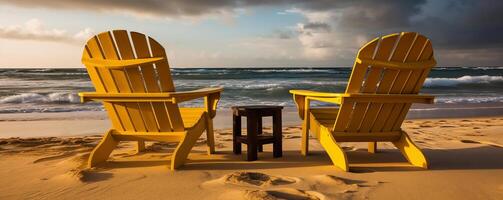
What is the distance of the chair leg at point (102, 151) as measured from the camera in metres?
3.49

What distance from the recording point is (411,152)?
141 inches

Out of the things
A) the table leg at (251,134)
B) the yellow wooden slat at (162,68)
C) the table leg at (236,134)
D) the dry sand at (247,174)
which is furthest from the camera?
the table leg at (236,134)

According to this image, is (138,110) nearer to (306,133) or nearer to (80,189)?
(80,189)

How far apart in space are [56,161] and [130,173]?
960 mm

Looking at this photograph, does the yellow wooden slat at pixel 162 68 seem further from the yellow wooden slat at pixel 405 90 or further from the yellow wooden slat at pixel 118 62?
the yellow wooden slat at pixel 405 90

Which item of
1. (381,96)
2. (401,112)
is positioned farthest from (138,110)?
(401,112)

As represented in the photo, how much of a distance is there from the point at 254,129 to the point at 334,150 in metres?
0.75

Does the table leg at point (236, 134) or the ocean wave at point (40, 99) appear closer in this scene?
the table leg at point (236, 134)

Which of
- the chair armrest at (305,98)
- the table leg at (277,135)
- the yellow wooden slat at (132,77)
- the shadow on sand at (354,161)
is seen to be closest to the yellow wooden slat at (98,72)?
the yellow wooden slat at (132,77)

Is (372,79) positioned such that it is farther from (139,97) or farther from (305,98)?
(139,97)

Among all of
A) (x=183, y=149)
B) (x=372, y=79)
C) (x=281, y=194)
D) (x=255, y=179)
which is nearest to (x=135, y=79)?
(x=183, y=149)

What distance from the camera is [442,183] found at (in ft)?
9.70

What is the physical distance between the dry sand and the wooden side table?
0.11 metres

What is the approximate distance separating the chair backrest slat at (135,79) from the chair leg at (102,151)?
18 cm
